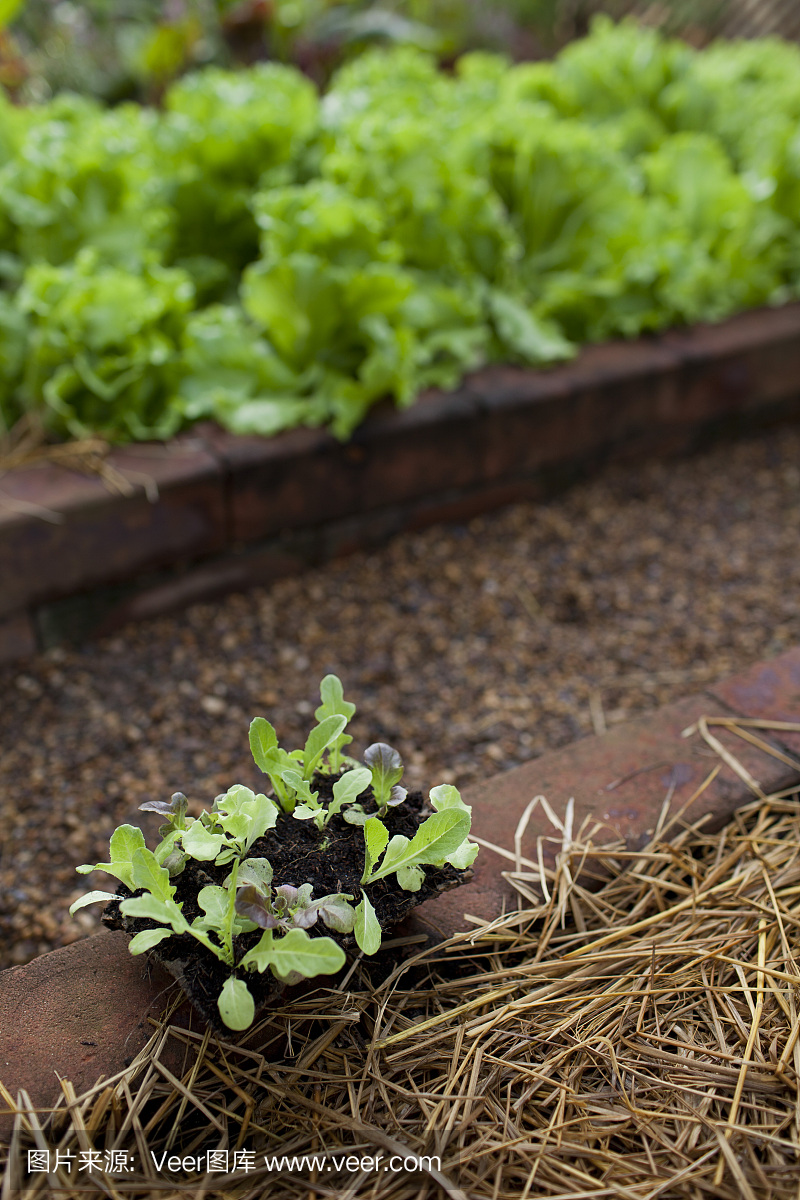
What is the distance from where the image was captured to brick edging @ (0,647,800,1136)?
100cm

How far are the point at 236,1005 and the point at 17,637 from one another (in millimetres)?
1177

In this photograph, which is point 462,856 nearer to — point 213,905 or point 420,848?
point 420,848

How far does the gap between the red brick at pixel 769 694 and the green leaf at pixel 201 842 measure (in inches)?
35.5

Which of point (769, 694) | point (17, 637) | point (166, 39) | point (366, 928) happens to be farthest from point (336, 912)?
point (166, 39)

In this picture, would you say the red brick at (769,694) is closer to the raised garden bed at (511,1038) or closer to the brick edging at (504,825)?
the brick edging at (504,825)

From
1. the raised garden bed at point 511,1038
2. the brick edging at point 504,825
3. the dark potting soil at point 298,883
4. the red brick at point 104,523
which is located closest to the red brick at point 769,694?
the brick edging at point 504,825

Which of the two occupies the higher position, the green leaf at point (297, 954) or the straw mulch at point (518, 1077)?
the green leaf at point (297, 954)

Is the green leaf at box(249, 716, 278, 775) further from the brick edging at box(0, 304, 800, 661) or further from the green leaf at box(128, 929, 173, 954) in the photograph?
the brick edging at box(0, 304, 800, 661)

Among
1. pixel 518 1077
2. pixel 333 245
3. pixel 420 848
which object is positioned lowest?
pixel 518 1077

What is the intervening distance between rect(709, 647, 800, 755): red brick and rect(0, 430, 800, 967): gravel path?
12.9 inches

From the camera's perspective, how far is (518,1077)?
39.6 inches

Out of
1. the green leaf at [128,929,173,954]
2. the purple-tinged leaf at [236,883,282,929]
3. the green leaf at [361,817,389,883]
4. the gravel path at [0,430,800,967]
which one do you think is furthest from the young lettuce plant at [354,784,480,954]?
the gravel path at [0,430,800,967]

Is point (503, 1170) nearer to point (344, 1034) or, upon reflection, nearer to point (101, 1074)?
point (344, 1034)

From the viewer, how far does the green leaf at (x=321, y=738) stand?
1.13 meters
